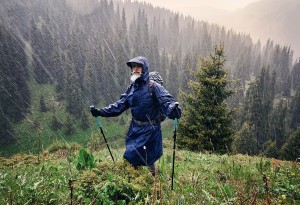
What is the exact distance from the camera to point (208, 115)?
1973 centimetres

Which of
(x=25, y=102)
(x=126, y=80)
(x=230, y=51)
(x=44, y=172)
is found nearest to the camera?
(x=44, y=172)

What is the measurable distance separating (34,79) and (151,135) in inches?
3456

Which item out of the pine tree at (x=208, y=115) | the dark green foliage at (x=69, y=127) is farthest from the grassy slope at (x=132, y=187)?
the dark green foliage at (x=69, y=127)

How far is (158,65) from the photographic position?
113 meters

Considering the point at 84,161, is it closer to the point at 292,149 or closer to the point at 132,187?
the point at 132,187

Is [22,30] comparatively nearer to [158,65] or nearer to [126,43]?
[126,43]

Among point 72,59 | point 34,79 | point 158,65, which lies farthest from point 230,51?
point 34,79

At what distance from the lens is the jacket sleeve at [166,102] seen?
15.7 feet

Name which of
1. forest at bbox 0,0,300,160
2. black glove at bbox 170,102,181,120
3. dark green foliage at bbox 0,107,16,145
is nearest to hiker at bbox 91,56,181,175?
black glove at bbox 170,102,181,120

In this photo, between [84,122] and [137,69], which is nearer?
[137,69]

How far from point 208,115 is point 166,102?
1507 centimetres

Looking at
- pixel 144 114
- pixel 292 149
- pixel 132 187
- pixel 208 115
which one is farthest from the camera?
pixel 292 149

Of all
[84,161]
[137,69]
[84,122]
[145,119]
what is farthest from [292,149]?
[84,161]

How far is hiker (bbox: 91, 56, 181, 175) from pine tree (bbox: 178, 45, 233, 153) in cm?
1379
